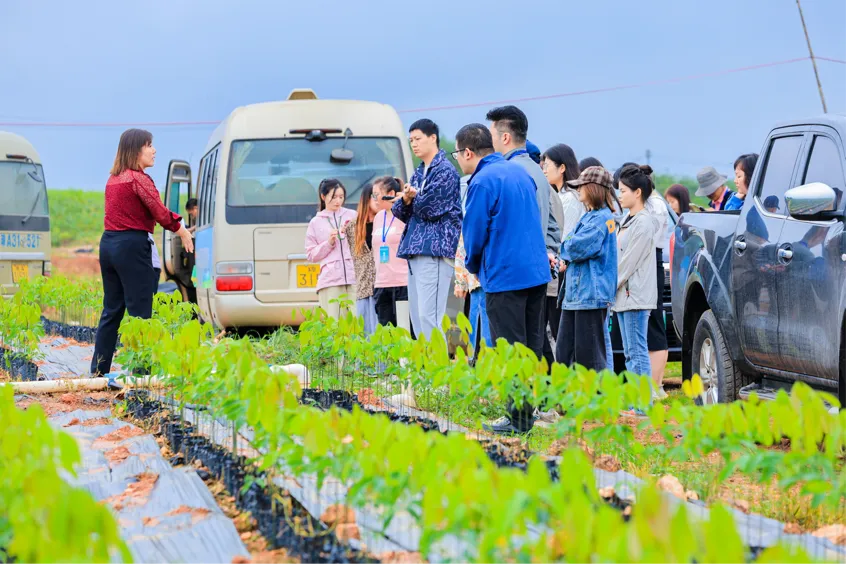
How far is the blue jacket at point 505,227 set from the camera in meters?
5.92

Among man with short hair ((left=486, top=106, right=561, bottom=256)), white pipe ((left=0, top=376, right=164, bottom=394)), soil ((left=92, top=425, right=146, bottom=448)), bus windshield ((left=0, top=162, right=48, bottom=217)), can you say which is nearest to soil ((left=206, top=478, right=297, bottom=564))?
soil ((left=92, top=425, right=146, bottom=448))

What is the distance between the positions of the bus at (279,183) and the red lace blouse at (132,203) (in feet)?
13.6

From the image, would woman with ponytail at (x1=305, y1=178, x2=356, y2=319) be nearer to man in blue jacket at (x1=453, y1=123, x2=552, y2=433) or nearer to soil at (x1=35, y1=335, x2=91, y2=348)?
man in blue jacket at (x1=453, y1=123, x2=552, y2=433)

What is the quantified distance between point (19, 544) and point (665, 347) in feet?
20.5

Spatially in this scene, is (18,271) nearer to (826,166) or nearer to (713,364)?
(713,364)

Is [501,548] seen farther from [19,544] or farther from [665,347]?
[665,347]

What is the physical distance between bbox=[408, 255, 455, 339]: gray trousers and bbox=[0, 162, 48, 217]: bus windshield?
12.5m

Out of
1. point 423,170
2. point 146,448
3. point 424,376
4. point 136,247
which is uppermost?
point 423,170

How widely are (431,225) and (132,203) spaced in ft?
6.87

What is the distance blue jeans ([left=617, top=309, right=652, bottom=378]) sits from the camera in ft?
23.7

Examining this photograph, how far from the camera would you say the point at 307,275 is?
467 inches

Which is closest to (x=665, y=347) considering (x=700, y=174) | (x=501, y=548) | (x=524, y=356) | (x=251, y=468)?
(x=700, y=174)

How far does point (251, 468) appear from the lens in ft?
14.0

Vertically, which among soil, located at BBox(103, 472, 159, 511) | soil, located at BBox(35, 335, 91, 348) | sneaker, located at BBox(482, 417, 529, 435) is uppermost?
sneaker, located at BBox(482, 417, 529, 435)
